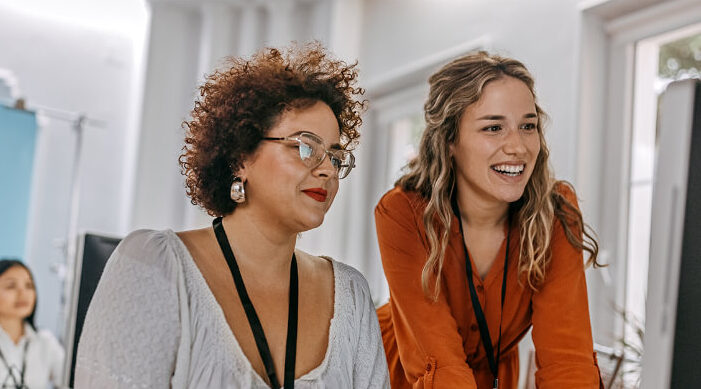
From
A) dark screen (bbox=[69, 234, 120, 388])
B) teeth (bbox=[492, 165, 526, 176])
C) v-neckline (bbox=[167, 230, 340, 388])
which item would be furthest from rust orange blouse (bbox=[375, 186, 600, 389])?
dark screen (bbox=[69, 234, 120, 388])

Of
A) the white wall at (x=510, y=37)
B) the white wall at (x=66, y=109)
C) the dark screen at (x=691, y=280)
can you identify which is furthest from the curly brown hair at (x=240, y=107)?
the white wall at (x=66, y=109)

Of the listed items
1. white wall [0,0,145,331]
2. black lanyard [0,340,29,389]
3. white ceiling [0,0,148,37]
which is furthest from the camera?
white ceiling [0,0,148,37]

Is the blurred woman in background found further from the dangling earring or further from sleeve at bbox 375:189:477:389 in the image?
the dangling earring

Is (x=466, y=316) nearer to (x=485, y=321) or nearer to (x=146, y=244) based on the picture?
(x=485, y=321)

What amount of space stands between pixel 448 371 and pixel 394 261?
31cm

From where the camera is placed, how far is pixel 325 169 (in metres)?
1.47

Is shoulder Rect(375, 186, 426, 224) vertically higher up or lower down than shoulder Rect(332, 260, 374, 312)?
higher up

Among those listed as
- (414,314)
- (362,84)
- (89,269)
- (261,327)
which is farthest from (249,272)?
(362,84)

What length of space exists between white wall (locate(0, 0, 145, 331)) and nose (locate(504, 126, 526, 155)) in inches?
193

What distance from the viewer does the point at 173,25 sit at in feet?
19.8

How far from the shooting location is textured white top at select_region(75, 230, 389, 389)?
1283mm

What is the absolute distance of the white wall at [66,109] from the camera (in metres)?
6.26

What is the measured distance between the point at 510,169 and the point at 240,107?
76 cm

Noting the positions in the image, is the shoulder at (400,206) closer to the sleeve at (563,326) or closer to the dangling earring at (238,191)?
the sleeve at (563,326)
